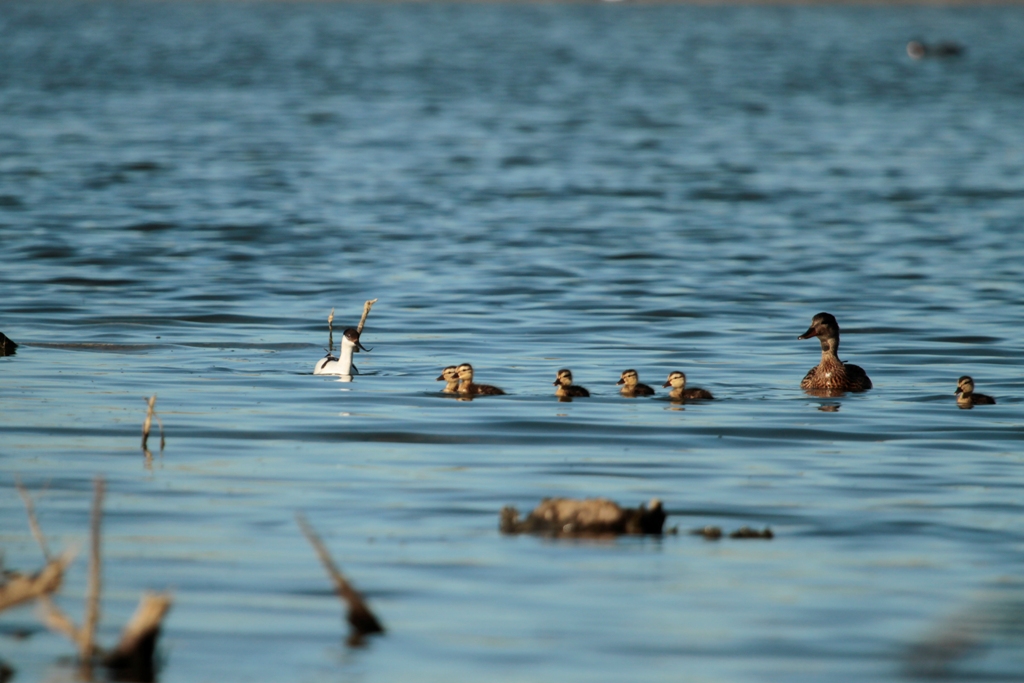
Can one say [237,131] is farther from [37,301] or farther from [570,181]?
[37,301]

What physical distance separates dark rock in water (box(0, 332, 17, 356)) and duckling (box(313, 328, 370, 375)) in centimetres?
290

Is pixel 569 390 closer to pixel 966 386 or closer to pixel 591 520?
pixel 966 386

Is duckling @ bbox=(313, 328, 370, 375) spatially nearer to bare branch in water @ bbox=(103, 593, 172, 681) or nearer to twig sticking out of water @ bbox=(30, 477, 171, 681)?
twig sticking out of water @ bbox=(30, 477, 171, 681)

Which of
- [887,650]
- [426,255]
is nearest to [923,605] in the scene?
[887,650]

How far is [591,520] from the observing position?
8.88 m

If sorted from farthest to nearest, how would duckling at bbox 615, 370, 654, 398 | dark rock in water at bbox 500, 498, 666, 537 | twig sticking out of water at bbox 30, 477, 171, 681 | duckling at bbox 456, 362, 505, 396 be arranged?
duckling at bbox 615, 370, 654, 398 < duckling at bbox 456, 362, 505, 396 < dark rock in water at bbox 500, 498, 666, 537 < twig sticking out of water at bbox 30, 477, 171, 681

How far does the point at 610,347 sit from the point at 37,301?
6.75m

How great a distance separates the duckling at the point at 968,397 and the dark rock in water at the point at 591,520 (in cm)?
513

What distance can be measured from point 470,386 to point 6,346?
466cm

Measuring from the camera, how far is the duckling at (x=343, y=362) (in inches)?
562

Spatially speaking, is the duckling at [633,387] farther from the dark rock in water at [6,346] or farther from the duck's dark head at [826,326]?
the dark rock in water at [6,346]

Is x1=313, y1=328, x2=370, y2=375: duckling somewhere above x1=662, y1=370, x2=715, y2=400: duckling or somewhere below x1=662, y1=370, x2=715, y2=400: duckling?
above

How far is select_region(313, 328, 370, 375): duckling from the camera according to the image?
46.8 feet

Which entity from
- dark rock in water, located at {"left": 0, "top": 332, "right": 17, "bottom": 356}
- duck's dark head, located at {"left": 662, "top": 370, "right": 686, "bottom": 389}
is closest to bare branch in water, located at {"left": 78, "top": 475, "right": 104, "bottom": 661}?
duck's dark head, located at {"left": 662, "top": 370, "right": 686, "bottom": 389}
